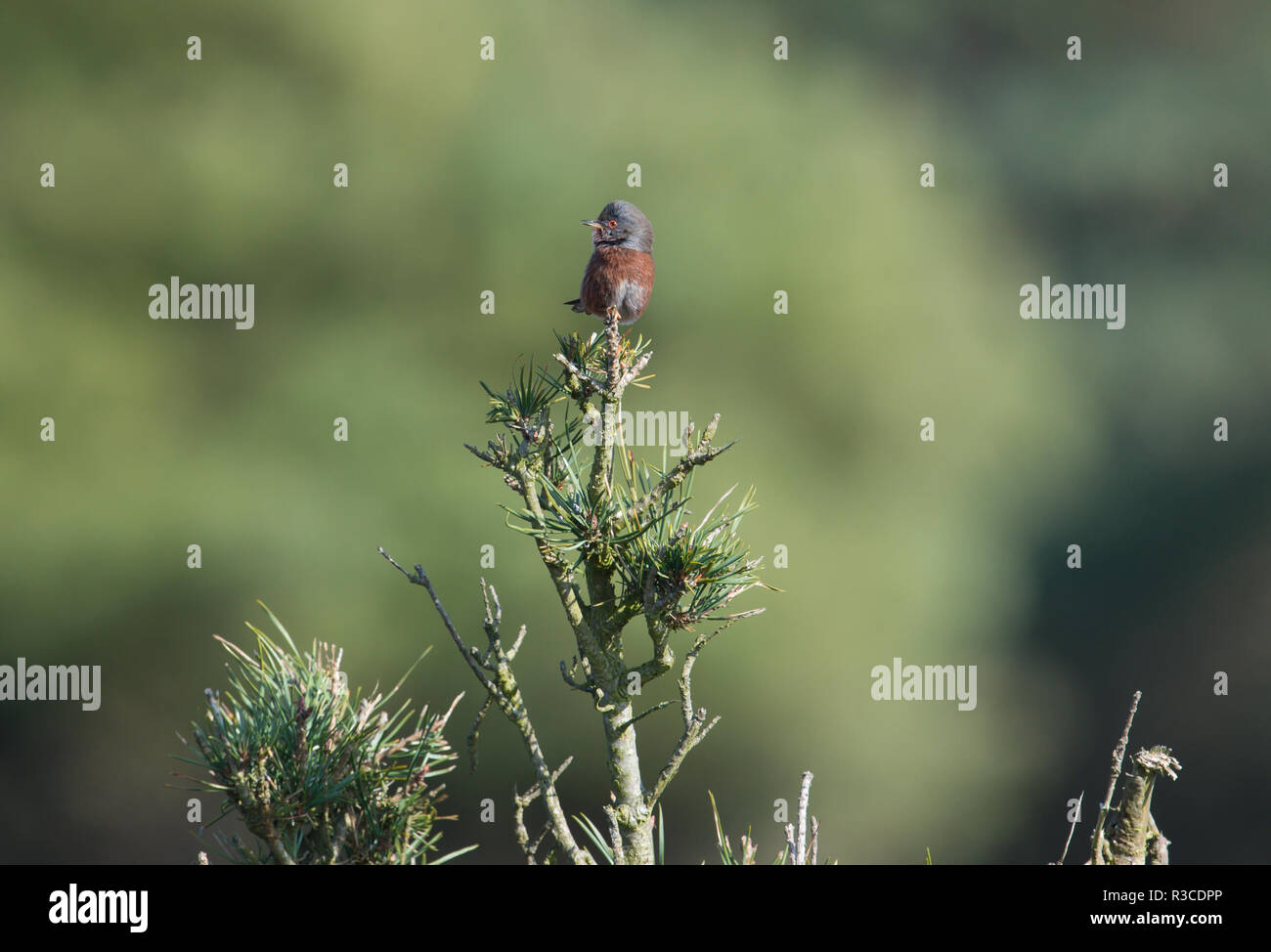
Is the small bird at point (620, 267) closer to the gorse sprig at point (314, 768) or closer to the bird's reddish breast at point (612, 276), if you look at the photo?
the bird's reddish breast at point (612, 276)

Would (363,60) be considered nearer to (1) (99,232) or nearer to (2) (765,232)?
(1) (99,232)

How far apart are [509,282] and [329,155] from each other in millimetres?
816

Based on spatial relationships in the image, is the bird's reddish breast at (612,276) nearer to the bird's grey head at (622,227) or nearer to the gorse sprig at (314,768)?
the bird's grey head at (622,227)

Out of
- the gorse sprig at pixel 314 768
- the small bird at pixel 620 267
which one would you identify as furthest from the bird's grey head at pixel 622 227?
the gorse sprig at pixel 314 768

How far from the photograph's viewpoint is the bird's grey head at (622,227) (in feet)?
5.47

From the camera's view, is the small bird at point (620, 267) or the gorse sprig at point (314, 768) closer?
the gorse sprig at point (314, 768)

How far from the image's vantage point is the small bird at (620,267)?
163 cm

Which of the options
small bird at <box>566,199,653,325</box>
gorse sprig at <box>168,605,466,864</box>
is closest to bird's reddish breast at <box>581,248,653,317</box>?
small bird at <box>566,199,653,325</box>

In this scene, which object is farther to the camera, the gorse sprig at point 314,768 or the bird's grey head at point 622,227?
the bird's grey head at point 622,227

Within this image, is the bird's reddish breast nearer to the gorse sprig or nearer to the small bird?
the small bird

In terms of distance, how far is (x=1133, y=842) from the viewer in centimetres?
90

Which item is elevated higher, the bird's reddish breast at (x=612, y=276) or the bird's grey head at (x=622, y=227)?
the bird's grey head at (x=622, y=227)

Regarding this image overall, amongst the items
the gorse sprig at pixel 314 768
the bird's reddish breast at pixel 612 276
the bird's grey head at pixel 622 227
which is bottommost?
the gorse sprig at pixel 314 768

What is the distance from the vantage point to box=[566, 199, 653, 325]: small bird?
1629mm
